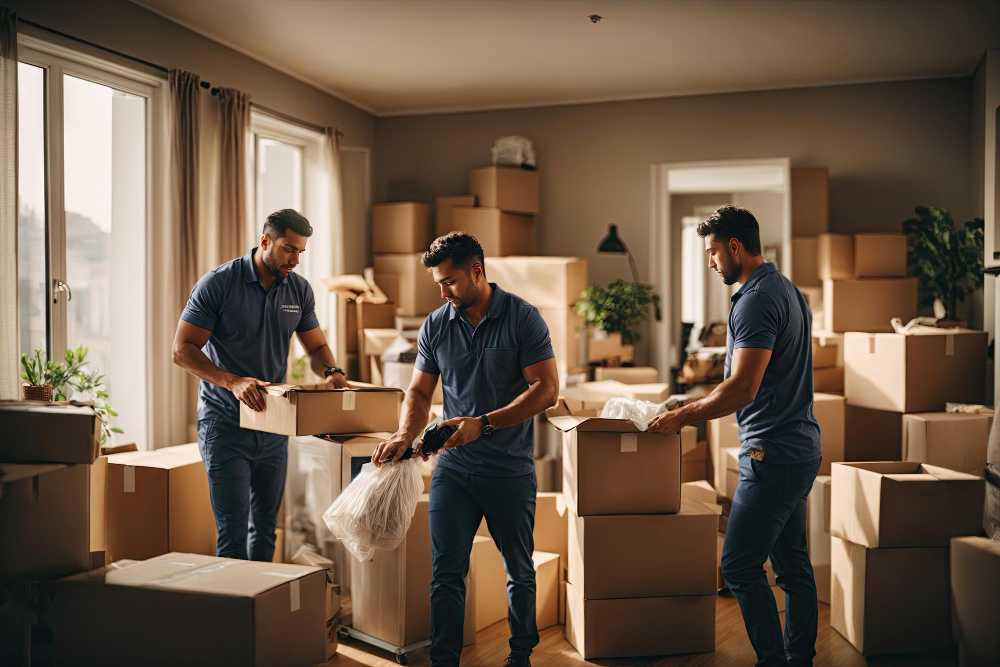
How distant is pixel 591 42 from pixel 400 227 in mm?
1968

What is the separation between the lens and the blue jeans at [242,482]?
2732mm

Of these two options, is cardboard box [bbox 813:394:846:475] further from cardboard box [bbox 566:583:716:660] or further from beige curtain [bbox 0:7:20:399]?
beige curtain [bbox 0:7:20:399]

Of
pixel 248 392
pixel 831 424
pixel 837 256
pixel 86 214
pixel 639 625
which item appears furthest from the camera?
pixel 837 256

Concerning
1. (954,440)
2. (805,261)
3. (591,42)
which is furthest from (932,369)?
(591,42)

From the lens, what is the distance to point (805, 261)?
16.5 ft

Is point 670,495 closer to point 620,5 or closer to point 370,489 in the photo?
point 370,489

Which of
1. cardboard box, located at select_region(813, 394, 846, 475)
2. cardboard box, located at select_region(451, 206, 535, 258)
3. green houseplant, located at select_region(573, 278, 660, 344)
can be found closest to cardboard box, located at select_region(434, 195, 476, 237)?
cardboard box, located at select_region(451, 206, 535, 258)

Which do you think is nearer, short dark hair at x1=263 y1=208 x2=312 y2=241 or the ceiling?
short dark hair at x1=263 y1=208 x2=312 y2=241

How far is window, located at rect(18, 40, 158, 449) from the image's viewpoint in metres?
3.32

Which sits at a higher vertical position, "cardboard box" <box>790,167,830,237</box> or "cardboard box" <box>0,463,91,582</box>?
"cardboard box" <box>790,167,830,237</box>

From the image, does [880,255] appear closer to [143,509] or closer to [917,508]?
[917,508]

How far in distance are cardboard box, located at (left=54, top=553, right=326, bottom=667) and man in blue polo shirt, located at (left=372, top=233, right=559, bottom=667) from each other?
18.5 inches

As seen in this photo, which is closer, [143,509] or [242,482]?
[242,482]

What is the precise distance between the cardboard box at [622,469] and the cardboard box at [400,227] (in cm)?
302
